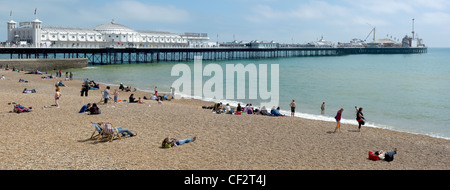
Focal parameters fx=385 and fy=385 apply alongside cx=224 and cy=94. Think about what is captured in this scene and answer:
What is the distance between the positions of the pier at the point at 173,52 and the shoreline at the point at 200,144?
35.7 metres

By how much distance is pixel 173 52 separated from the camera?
230ft

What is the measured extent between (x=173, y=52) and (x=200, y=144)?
6267cm

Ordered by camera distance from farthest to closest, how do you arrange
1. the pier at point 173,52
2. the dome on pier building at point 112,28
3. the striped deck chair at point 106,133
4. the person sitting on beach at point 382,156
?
the dome on pier building at point 112,28, the pier at point 173,52, the striped deck chair at point 106,133, the person sitting on beach at point 382,156

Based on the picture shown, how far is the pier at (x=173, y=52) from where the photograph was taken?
4672 cm

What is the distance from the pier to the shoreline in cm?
3571

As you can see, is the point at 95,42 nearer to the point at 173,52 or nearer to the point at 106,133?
the point at 173,52

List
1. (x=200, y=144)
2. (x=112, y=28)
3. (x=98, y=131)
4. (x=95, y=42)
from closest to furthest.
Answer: (x=98, y=131) → (x=200, y=144) → (x=95, y=42) → (x=112, y=28)

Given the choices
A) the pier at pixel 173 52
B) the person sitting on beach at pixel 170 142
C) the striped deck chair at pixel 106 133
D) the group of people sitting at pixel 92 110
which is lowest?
the person sitting on beach at pixel 170 142

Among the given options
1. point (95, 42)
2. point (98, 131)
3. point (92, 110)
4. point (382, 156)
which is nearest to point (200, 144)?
point (98, 131)

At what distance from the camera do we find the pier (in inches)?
1839

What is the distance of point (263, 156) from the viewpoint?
8.00 m

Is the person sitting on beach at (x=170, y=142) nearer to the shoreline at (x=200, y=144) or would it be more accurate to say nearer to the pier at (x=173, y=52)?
the shoreline at (x=200, y=144)

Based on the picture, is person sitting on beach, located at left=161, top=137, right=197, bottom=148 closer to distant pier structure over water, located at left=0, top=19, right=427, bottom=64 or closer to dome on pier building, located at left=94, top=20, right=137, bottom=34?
distant pier structure over water, located at left=0, top=19, right=427, bottom=64

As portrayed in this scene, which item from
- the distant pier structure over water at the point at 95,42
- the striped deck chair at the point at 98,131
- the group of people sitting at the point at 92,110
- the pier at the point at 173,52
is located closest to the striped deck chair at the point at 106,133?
the striped deck chair at the point at 98,131
